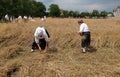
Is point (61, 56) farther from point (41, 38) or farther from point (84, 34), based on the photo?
point (84, 34)

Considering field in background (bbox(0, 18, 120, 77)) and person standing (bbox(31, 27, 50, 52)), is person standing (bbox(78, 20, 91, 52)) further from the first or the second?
person standing (bbox(31, 27, 50, 52))

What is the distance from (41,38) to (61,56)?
1066 millimetres

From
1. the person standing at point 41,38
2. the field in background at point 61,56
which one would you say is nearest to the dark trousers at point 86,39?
the field in background at point 61,56

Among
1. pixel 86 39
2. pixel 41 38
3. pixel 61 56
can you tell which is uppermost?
pixel 41 38

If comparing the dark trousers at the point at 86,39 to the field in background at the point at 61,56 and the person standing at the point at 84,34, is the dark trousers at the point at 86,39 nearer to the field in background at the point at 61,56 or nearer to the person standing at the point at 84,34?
the person standing at the point at 84,34

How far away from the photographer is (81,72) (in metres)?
9.28

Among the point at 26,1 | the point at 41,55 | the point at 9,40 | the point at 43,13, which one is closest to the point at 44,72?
the point at 41,55

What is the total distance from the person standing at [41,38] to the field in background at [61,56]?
0.30 m

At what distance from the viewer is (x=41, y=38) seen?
1190 centimetres

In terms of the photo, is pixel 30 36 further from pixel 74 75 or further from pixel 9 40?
pixel 74 75

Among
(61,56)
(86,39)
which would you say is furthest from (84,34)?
(61,56)

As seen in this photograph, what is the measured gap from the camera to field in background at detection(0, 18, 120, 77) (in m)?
9.43

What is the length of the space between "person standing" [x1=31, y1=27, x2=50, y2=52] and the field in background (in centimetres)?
30

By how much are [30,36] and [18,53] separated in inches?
113
